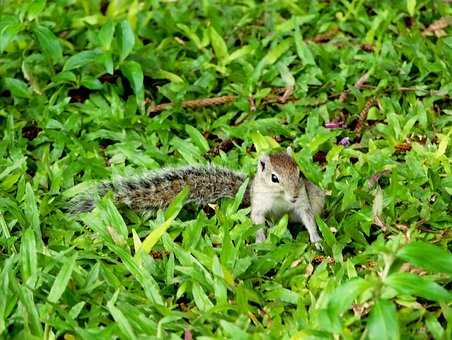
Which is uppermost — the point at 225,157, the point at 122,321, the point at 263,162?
the point at 263,162

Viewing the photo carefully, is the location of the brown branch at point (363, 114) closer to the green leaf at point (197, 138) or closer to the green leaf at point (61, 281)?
the green leaf at point (197, 138)

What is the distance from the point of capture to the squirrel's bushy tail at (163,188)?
16.3ft

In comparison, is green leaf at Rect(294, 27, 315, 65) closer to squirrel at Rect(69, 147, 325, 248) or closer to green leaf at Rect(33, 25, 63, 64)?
squirrel at Rect(69, 147, 325, 248)

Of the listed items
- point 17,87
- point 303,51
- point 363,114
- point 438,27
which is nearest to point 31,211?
point 17,87

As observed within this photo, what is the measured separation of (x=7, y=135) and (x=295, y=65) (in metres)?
2.03

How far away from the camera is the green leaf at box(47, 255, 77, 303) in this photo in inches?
161

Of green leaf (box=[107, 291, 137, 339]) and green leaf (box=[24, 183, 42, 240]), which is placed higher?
green leaf (box=[107, 291, 137, 339])

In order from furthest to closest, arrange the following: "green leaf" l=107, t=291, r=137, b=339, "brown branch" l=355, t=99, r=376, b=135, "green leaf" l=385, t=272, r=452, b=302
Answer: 1. "brown branch" l=355, t=99, r=376, b=135
2. "green leaf" l=107, t=291, r=137, b=339
3. "green leaf" l=385, t=272, r=452, b=302

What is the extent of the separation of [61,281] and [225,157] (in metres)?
1.68

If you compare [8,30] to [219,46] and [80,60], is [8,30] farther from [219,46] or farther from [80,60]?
[219,46]

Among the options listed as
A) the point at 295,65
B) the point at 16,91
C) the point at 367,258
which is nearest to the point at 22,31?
the point at 16,91

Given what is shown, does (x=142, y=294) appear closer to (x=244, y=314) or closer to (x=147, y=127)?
(x=244, y=314)

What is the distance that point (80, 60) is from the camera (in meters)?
6.02

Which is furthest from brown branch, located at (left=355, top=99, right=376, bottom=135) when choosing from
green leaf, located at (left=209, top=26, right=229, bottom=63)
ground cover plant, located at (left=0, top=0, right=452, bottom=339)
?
green leaf, located at (left=209, top=26, right=229, bottom=63)
